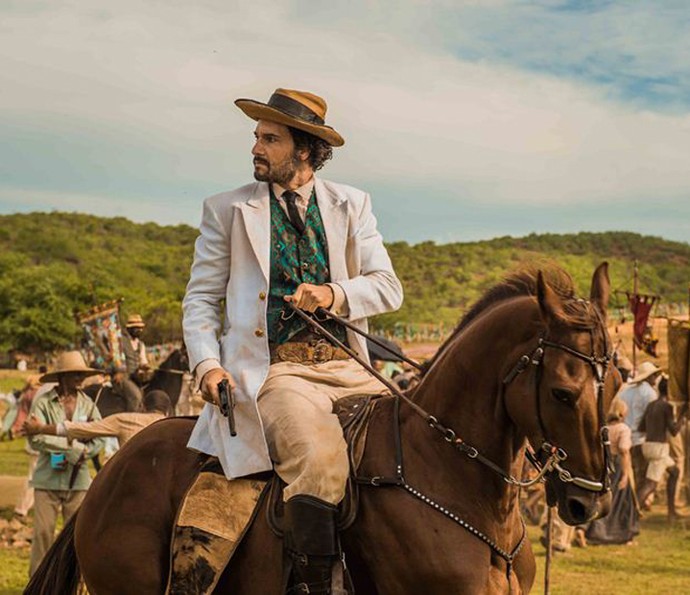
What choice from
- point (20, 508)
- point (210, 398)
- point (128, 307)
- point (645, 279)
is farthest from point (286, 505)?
point (645, 279)

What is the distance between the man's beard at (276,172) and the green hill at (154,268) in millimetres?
46381

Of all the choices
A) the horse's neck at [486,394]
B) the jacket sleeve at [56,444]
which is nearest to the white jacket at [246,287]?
the horse's neck at [486,394]

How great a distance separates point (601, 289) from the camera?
452 cm

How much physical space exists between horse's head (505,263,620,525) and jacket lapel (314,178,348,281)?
1.24 meters

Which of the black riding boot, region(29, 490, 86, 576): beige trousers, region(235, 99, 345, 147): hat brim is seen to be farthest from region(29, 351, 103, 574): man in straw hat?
the black riding boot

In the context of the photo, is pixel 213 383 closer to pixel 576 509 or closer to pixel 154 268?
pixel 576 509

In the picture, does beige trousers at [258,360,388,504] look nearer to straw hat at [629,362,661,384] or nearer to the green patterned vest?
the green patterned vest

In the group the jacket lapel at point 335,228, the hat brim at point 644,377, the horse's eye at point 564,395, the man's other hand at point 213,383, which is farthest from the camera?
the hat brim at point 644,377

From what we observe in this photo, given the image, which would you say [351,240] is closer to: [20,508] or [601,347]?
[601,347]

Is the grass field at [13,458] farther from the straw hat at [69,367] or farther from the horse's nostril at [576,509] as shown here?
the horse's nostril at [576,509]

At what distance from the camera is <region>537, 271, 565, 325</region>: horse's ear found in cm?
435

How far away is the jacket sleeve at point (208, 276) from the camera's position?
17.4 ft

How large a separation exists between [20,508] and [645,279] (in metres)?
79.8

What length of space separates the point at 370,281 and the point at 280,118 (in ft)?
2.94
